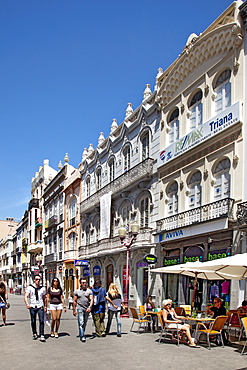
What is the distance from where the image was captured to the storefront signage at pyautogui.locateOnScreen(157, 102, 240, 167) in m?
17.0

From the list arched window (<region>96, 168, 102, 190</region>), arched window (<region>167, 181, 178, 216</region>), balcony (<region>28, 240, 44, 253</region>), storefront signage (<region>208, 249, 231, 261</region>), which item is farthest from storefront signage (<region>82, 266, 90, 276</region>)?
balcony (<region>28, 240, 44, 253</region>)

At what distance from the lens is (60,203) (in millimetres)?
43500

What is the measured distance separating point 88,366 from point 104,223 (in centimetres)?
2133

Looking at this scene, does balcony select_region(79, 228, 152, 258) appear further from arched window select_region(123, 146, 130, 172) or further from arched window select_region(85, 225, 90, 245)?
arched window select_region(123, 146, 130, 172)

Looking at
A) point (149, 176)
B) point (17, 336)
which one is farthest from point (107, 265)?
point (17, 336)

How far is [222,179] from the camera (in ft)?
58.2

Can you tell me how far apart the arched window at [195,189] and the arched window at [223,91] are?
3027mm

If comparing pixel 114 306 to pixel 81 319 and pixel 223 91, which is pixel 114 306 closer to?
pixel 81 319

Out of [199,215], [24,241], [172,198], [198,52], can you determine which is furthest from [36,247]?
[198,52]

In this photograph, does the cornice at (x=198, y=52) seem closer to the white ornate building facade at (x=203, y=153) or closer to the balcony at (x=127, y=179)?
the white ornate building facade at (x=203, y=153)

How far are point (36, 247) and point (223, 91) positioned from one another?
39970 mm

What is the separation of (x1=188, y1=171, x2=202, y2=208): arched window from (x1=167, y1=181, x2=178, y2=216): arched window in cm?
155

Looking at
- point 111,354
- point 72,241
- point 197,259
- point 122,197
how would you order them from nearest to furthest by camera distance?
point 111,354
point 197,259
point 122,197
point 72,241

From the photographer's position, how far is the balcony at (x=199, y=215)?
54.1 feet
